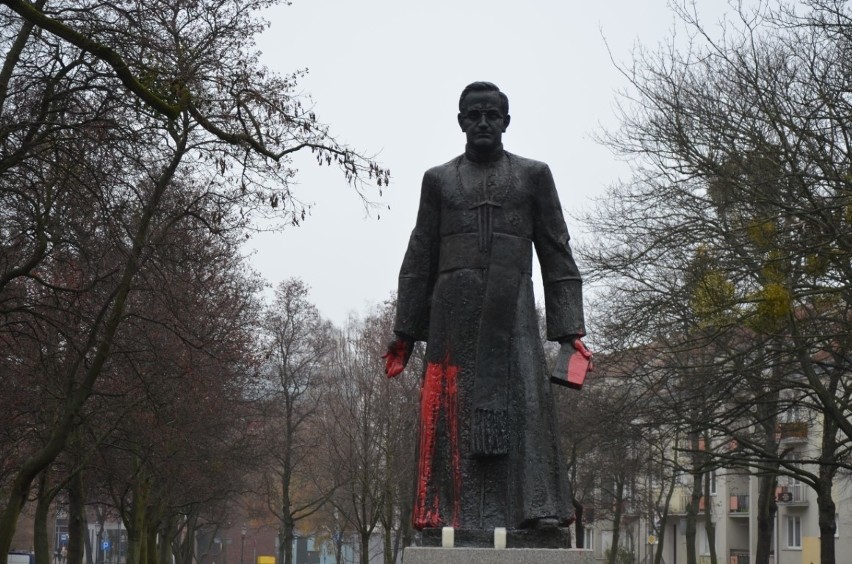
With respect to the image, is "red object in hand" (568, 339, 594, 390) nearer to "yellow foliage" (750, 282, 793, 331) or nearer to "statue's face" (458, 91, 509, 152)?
"statue's face" (458, 91, 509, 152)

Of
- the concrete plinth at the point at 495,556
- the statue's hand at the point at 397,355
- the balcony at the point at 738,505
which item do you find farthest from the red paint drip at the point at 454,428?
the balcony at the point at 738,505

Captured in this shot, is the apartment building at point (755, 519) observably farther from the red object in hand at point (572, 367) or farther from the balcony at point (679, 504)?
the red object in hand at point (572, 367)

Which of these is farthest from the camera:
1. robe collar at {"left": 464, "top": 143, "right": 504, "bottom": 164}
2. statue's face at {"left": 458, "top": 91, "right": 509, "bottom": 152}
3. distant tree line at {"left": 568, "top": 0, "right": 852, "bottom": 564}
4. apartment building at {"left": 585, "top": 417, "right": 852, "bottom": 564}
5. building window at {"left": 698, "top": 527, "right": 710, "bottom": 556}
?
building window at {"left": 698, "top": 527, "right": 710, "bottom": 556}

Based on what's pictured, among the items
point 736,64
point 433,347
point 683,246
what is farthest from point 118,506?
point 433,347

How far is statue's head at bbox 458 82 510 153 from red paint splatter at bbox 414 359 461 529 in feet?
5.21

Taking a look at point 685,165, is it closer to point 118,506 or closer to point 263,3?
point 263,3

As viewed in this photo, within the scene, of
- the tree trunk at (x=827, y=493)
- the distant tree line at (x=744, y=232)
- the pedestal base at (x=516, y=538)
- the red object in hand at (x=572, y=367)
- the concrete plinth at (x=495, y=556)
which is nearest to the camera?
the concrete plinth at (x=495, y=556)

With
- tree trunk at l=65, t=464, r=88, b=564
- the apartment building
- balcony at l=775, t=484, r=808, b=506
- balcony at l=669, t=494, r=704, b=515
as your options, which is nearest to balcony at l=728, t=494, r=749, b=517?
the apartment building

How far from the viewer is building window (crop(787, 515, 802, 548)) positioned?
58344 millimetres

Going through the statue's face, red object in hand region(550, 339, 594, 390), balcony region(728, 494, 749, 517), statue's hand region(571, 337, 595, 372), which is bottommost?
balcony region(728, 494, 749, 517)

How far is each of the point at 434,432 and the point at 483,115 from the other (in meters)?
2.26

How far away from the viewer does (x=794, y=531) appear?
58.7 metres

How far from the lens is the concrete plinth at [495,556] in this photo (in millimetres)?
8250

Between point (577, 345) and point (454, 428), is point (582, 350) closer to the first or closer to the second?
point (577, 345)
